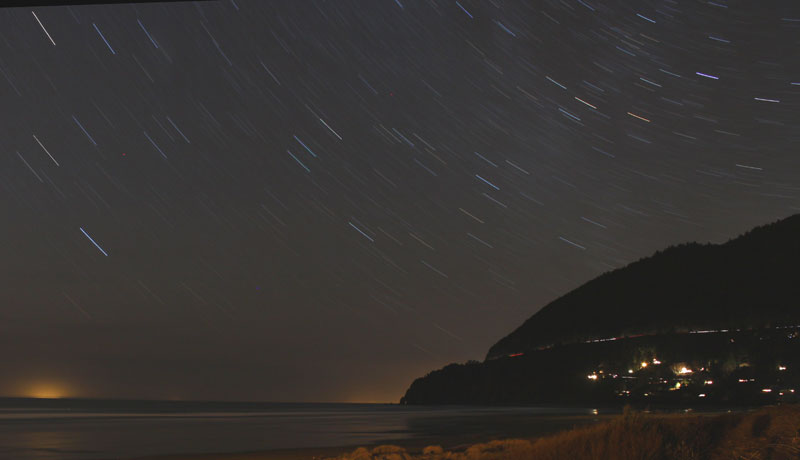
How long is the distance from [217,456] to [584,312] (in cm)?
12504

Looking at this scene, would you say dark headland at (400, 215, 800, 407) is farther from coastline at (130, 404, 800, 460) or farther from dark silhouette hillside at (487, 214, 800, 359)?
coastline at (130, 404, 800, 460)

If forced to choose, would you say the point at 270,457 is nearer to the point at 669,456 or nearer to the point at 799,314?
the point at 669,456

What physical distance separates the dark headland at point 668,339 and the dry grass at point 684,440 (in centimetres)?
6438

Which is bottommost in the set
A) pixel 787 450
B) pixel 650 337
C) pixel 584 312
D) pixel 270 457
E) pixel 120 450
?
pixel 787 450

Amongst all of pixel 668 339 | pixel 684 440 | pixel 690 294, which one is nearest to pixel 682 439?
pixel 684 440

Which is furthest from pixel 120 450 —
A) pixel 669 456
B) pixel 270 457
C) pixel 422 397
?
pixel 422 397

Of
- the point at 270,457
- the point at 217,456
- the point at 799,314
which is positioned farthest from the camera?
the point at 799,314

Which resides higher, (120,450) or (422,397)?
(422,397)

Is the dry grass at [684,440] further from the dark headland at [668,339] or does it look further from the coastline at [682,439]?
the dark headland at [668,339]

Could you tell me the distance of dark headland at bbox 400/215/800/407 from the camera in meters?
83.1

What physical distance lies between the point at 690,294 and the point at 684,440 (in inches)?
4615

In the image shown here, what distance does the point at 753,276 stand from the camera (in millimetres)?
110438

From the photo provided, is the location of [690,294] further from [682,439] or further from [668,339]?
[682,439]

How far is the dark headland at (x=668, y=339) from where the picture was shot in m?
83.1
